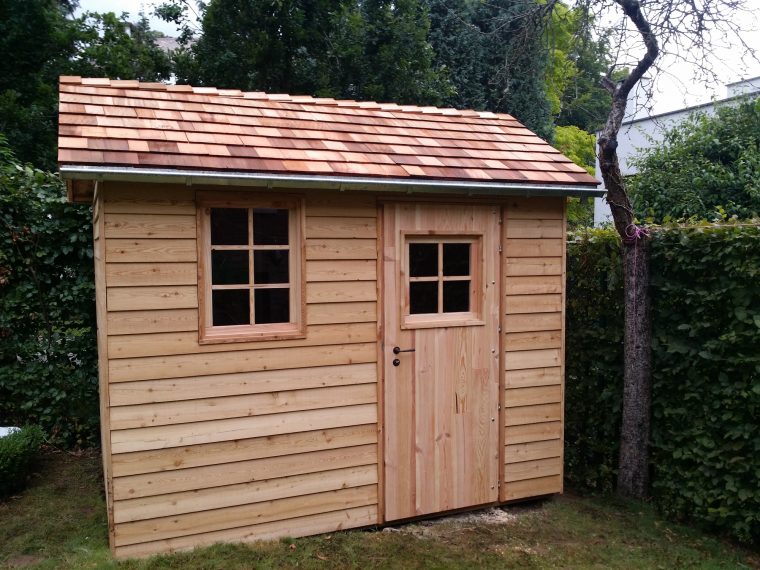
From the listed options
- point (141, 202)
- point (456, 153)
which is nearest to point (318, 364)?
point (141, 202)

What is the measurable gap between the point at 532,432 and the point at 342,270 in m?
2.24

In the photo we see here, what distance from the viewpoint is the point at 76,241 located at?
20.3ft

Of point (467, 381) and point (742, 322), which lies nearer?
point (742, 322)

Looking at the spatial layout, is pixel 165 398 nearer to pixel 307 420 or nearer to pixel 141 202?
pixel 307 420

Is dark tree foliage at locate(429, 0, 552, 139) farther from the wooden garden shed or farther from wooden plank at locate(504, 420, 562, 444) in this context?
wooden plank at locate(504, 420, 562, 444)

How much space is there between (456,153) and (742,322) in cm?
250

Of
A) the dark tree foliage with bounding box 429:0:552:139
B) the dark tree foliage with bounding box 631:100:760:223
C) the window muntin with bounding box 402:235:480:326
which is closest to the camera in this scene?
the window muntin with bounding box 402:235:480:326

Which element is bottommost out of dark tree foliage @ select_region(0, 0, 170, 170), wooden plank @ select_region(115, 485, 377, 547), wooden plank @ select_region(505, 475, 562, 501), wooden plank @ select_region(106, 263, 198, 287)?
wooden plank @ select_region(505, 475, 562, 501)

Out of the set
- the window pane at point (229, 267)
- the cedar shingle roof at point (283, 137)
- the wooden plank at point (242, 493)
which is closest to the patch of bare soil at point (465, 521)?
the wooden plank at point (242, 493)

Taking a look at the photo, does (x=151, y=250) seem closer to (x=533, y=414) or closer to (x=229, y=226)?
(x=229, y=226)

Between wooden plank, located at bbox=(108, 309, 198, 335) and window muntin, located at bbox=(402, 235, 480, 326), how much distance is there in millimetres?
1629

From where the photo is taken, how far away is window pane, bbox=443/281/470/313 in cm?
510

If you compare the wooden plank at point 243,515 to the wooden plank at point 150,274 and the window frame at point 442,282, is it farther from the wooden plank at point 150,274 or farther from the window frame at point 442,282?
the wooden plank at point 150,274

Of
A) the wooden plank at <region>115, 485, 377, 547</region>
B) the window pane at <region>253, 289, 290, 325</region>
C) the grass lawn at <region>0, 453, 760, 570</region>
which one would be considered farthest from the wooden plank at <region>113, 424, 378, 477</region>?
the window pane at <region>253, 289, 290, 325</region>
